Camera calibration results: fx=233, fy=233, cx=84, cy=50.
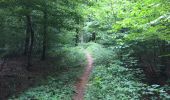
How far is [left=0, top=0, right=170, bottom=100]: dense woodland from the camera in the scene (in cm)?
1312

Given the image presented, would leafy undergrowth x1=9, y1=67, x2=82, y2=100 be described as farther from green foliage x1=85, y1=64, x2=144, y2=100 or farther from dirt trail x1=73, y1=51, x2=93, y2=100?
green foliage x1=85, y1=64, x2=144, y2=100

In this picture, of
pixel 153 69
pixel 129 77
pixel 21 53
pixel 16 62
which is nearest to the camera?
pixel 129 77

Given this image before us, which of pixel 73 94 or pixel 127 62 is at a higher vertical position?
pixel 127 62

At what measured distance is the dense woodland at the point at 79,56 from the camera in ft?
43.0

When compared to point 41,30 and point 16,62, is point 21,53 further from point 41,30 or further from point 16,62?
point 41,30

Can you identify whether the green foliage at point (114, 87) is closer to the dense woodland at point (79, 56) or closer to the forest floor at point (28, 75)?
the dense woodland at point (79, 56)

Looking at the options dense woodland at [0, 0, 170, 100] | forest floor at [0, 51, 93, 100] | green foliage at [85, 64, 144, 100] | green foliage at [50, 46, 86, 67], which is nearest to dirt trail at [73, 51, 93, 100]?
A: forest floor at [0, 51, 93, 100]

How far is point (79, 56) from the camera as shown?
26422 mm

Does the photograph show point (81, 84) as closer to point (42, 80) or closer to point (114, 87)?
point (114, 87)

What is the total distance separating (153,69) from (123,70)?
14.5ft


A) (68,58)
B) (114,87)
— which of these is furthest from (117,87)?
(68,58)

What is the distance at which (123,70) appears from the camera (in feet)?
56.2

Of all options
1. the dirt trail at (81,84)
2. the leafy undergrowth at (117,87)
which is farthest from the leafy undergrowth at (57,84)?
the leafy undergrowth at (117,87)

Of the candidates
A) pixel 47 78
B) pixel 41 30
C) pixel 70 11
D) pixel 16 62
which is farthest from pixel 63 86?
pixel 16 62
